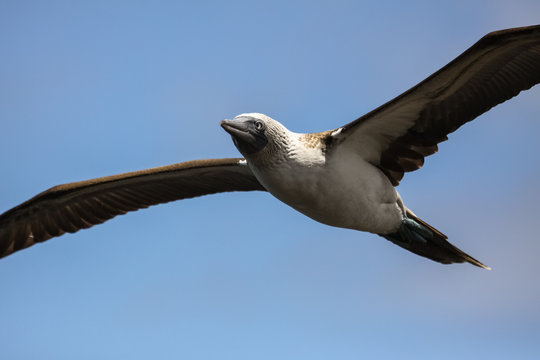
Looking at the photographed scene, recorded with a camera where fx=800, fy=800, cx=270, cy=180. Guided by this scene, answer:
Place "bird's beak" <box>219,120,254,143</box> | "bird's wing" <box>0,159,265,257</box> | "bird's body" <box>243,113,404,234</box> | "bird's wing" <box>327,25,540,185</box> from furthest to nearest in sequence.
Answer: "bird's wing" <box>0,159,265,257</box>, "bird's body" <box>243,113,404,234</box>, "bird's wing" <box>327,25,540,185</box>, "bird's beak" <box>219,120,254,143</box>

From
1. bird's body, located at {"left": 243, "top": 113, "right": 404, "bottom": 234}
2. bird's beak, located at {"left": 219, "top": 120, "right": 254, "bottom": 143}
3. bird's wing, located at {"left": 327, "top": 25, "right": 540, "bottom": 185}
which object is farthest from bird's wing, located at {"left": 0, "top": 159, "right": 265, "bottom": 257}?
bird's beak, located at {"left": 219, "top": 120, "right": 254, "bottom": 143}

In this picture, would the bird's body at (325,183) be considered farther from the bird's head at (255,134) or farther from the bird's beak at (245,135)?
the bird's beak at (245,135)

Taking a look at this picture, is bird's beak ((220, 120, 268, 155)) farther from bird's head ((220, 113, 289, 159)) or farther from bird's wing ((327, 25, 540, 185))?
bird's wing ((327, 25, 540, 185))

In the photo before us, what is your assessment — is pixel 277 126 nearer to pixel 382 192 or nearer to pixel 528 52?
pixel 382 192

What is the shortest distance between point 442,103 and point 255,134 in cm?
276

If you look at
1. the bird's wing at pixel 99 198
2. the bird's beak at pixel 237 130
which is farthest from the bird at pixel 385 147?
the bird's wing at pixel 99 198

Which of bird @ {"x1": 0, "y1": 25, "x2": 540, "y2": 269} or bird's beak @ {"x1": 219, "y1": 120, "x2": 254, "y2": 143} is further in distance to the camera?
bird @ {"x1": 0, "y1": 25, "x2": 540, "y2": 269}

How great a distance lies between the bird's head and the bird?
0.04 feet

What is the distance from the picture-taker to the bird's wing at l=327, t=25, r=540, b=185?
34.5 feet

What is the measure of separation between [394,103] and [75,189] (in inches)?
224

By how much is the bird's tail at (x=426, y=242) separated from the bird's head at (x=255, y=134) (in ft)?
8.35

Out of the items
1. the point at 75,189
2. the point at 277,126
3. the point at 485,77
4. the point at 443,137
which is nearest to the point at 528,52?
the point at 485,77

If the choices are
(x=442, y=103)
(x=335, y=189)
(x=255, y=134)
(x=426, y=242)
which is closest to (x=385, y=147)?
(x=442, y=103)

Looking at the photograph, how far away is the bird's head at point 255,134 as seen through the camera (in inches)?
410
